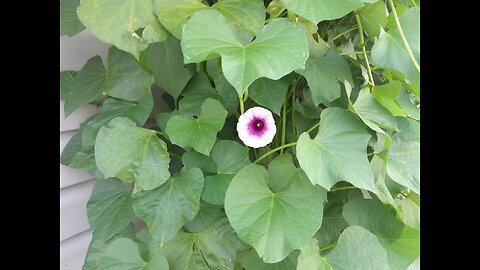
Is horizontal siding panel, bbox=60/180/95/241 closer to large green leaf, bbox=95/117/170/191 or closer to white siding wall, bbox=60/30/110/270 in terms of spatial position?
white siding wall, bbox=60/30/110/270

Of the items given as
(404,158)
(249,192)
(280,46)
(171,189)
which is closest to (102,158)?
(171,189)

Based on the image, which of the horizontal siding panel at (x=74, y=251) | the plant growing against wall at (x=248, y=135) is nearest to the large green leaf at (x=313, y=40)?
the plant growing against wall at (x=248, y=135)

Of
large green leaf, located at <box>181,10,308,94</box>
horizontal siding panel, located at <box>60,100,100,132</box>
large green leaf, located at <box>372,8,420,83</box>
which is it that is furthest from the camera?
horizontal siding panel, located at <box>60,100,100,132</box>

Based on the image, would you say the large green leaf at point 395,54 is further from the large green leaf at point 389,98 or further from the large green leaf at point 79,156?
the large green leaf at point 79,156

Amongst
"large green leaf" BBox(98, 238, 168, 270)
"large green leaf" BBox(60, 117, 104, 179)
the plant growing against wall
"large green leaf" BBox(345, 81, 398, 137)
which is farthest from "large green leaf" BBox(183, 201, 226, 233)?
"large green leaf" BBox(345, 81, 398, 137)

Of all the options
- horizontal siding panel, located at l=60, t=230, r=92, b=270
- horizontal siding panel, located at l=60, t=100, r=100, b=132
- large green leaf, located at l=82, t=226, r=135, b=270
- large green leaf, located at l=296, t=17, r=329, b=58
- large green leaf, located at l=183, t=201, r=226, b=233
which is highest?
large green leaf, located at l=296, t=17, r=329, b=58

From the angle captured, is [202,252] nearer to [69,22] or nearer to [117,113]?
[117,113]
